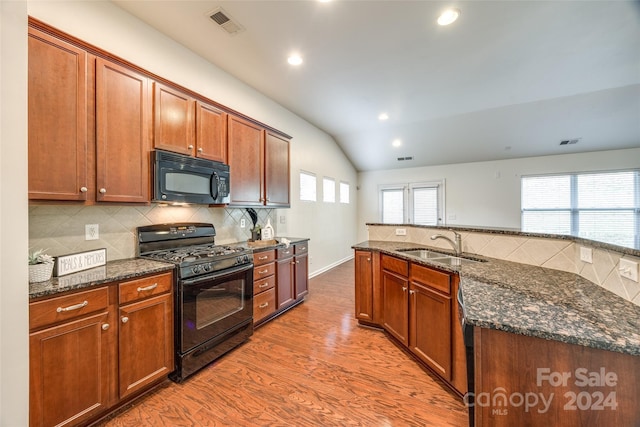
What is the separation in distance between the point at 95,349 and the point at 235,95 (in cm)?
298

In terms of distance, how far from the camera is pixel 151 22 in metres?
2.28

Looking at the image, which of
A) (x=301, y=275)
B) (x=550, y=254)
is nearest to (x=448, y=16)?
(x=550, y=254)

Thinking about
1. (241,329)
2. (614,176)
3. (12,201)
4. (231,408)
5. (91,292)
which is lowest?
(231,408)

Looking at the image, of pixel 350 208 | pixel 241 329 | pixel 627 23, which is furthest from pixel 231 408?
pixel 350 208

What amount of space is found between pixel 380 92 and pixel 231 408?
397 centimetres

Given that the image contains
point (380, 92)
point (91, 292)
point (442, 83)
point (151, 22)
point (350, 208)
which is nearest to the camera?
point (91, 292)

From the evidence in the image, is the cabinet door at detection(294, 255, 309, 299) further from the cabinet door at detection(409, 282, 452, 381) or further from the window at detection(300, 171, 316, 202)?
the cabinet door at detection(409, 282, 452, 381)

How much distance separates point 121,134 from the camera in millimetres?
1824

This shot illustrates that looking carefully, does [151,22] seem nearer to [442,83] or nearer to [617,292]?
[442,83]

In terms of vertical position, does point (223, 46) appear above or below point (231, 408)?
above

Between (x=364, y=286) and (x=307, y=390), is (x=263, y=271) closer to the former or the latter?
(x=364, y=286)

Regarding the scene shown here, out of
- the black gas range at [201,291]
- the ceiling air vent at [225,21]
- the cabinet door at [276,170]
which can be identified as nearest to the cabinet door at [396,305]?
the black gas range at [201,291]

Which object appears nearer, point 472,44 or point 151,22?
point 151,22

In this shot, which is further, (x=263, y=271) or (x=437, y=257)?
(x=263, y=271)
